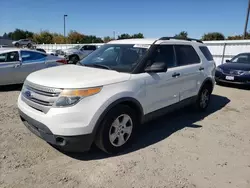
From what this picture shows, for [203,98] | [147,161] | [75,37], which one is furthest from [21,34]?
[147,161]

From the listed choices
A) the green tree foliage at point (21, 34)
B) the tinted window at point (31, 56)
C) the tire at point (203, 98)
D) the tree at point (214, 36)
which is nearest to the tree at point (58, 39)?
the green tree foliage at point (21, 34)

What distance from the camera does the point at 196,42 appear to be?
213 inches

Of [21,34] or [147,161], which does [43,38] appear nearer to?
[21,34]

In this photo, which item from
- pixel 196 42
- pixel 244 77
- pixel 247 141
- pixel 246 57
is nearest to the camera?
pixel 247 141

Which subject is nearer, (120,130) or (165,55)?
(120,130)

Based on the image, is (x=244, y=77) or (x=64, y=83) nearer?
(x=64, y=83)

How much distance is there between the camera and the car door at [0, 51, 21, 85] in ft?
23.5

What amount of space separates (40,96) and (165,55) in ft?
7.90

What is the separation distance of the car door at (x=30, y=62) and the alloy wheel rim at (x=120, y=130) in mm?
5470

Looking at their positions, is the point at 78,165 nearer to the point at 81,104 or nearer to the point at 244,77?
the point at 81,104

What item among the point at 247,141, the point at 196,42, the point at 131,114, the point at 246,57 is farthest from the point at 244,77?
the point at 131,114

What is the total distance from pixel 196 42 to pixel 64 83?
12.3 feet

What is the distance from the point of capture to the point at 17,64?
24.2 ft

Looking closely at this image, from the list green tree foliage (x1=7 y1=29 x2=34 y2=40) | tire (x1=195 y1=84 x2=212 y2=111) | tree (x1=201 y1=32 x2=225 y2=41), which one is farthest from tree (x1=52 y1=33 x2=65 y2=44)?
tire (x1=195 y1=84 x2=212 y2=111)
